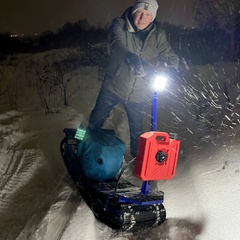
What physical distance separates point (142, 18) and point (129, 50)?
340 mm

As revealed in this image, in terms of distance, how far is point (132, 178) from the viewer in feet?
12.4

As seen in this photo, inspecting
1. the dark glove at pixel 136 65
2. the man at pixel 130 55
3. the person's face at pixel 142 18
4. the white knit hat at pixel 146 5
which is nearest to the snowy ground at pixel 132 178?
the man at pixel 130 55

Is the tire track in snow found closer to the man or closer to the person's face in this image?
the man

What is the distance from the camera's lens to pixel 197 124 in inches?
208

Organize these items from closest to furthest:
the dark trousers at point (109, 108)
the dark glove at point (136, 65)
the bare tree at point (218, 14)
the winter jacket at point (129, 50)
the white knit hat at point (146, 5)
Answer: the dark glove at point (136, 65)
the white knit hat at point (146, 5)
the winter jacket at point (129, 50)
the dark trousers at point (109, 108)
the bare tree at point (218, 14)

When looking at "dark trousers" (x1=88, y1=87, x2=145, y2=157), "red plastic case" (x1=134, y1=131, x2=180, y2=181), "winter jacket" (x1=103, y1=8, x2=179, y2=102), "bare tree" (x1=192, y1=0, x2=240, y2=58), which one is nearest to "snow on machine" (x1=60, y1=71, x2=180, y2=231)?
"red plastic case" (x1=134, y1=131, x2=180, y2=181)

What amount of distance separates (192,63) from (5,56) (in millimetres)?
12537

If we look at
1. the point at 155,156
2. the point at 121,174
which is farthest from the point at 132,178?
the point at 155,156

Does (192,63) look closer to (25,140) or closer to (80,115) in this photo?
(80,115)

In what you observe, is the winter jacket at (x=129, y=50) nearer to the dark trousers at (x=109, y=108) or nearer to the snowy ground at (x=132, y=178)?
the dark trousers at (x=109, y=108)

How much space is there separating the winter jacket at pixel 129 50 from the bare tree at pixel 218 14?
927cm

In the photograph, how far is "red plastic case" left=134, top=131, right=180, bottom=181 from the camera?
254cm

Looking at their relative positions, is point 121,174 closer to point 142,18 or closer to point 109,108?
point 109,108

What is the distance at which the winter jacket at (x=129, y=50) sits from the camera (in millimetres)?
3312
